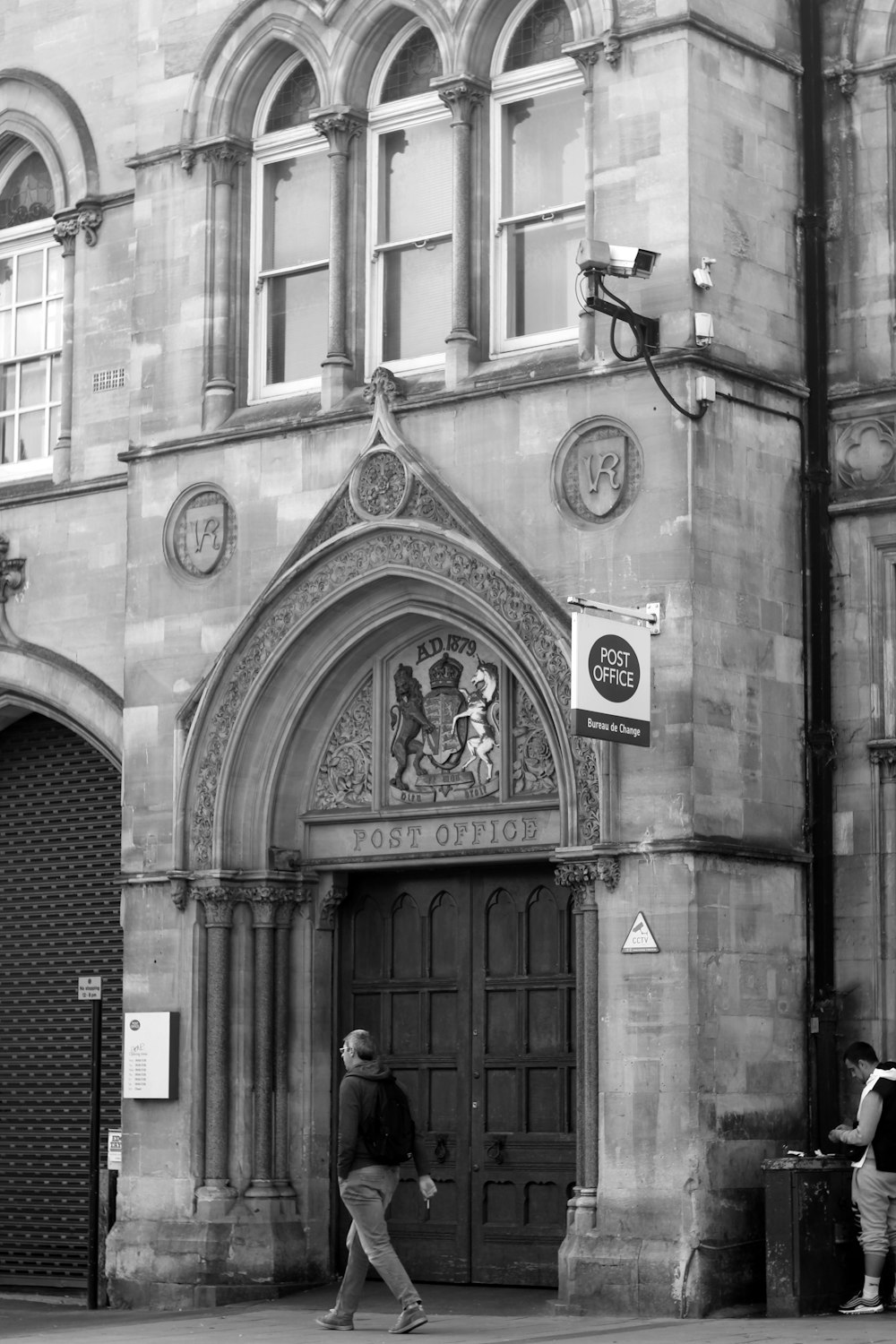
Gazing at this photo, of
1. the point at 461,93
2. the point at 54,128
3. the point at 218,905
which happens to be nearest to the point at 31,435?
the point at 54,128

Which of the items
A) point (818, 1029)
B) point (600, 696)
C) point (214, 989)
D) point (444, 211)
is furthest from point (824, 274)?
point (214, 989)

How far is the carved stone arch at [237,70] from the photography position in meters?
20.2

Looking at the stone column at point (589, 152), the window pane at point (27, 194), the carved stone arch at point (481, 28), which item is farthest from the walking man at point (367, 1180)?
the window pane at point (27, 194)

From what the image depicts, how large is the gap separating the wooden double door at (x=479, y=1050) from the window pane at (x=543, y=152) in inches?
202

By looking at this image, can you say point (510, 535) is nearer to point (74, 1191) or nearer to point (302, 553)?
point (302, 553)

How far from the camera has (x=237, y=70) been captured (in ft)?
66.6

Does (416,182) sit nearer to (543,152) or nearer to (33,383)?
(543,152)

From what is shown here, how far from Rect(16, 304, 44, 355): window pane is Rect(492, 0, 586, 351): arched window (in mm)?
5776

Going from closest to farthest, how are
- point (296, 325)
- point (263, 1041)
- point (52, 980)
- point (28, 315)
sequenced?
point (263, 1041) → point (296, 325) → point (52, 980) → point (28, 315)

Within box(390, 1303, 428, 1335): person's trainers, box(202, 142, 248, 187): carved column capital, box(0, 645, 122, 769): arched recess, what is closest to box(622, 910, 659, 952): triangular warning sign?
box(390, 1303, 428, 1335): person's trainers

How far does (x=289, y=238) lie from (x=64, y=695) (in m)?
4.61

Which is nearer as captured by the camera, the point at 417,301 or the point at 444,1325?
the point at 444,1325

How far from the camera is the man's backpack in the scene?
15703mm

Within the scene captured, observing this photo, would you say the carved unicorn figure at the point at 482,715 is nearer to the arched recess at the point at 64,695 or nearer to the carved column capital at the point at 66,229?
the arched recess at the point at 64,695
